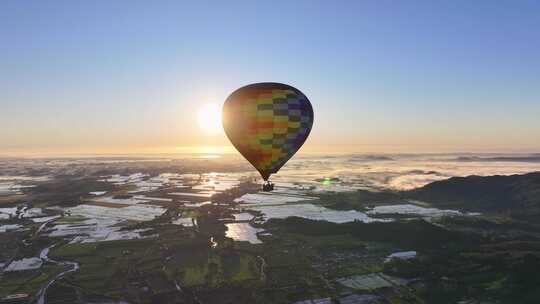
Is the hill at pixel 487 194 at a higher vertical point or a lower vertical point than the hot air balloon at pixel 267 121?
lower

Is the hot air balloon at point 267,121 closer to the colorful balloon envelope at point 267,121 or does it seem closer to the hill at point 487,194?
the colorful balloon envelope at point 267,121

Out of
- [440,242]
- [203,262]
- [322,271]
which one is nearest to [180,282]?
[203,262]

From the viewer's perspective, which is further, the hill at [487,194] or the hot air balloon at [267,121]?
the hill at [487,194]

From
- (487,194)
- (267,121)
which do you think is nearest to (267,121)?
(267,121)

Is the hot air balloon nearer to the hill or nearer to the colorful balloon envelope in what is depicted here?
the colorful balloon envelope

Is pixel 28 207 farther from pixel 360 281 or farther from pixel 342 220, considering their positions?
pixel 360 281

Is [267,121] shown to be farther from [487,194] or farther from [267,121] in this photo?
[487,194]

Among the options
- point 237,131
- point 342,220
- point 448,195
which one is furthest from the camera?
point 448,195

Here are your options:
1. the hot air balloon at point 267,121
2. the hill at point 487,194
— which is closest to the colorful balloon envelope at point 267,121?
the hot air balloon at point 267,121
